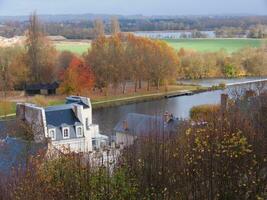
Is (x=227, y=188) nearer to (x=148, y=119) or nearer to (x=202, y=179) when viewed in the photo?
(x=202, y=179)

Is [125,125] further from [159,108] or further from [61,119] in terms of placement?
[159,108]

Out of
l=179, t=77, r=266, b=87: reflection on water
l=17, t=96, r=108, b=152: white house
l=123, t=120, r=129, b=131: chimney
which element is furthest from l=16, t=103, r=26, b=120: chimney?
l=179, t=77, r=266, b=87: reflection on water

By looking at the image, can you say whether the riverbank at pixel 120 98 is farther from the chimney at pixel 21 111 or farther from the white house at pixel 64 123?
the white house at pixel 64 123

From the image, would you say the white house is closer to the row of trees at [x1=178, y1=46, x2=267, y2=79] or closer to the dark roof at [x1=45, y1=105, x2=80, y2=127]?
the dark roof at [x1=45, y1=105, x2=80, y2=127]

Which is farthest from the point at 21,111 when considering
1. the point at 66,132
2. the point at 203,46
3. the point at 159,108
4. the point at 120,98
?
the point at 203,46

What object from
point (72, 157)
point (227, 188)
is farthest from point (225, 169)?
point (72, 157)

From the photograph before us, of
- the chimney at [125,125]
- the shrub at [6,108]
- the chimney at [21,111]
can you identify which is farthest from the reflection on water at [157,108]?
the chimney at [125,125]
